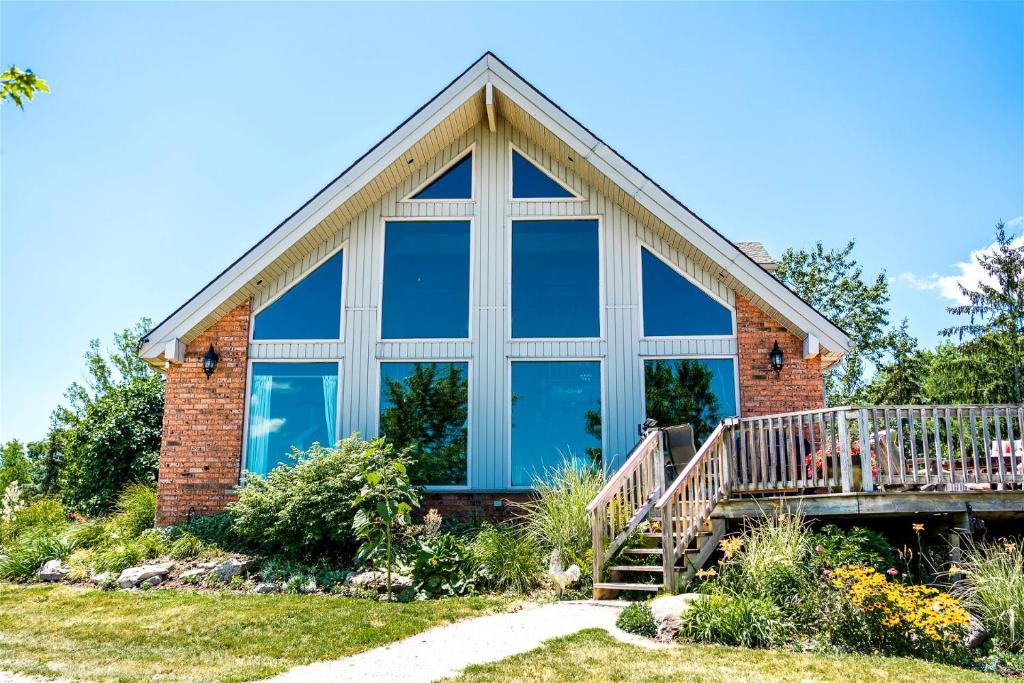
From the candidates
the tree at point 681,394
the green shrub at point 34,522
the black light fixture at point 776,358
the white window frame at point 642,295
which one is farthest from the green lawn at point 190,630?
the black light fixture at point 776,358

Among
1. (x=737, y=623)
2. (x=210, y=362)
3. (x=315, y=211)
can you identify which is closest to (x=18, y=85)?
(x=737, y=623)

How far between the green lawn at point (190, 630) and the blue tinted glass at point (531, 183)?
6379 millimetres

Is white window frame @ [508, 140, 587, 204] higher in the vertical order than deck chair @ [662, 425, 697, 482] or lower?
higher

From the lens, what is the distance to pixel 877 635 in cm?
A: 676

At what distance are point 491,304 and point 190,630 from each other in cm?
627

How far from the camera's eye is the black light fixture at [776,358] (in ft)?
38.4

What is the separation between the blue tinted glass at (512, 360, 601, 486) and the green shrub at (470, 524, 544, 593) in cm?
226

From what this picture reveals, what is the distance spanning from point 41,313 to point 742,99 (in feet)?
47.9

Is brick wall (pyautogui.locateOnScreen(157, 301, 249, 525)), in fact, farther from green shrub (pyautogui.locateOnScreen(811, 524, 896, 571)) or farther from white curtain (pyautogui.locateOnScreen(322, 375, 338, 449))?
green shrub (pyautogui.locateOnScreen(811, 524, 896, 571))

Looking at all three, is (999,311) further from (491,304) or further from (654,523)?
(654,523)

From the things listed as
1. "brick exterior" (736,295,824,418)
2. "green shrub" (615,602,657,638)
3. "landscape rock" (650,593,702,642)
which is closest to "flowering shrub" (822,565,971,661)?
"landscape rock" (650,593,702,642)

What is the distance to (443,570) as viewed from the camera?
9141 millimetres

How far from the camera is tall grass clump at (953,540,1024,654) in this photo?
6742mm

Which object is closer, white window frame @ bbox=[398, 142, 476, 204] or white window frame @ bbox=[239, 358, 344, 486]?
white window frame @ bbox=[239, 358, 344, 486]
